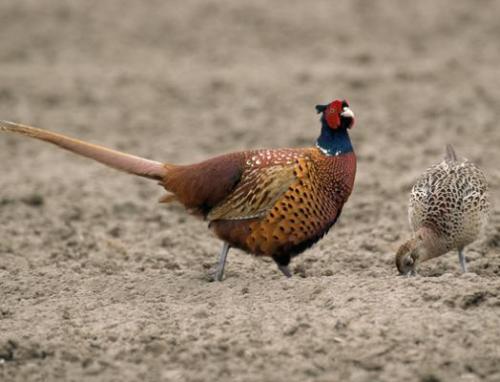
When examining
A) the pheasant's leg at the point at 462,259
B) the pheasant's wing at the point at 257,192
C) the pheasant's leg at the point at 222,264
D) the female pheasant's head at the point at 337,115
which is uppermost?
the female pheasant's head at the point at 337,115

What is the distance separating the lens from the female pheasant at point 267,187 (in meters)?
5.33

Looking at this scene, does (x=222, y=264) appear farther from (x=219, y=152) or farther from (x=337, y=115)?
(x=219, y=152)

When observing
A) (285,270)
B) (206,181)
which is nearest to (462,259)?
(285,270)

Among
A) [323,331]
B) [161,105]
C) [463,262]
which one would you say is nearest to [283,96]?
[161,105]

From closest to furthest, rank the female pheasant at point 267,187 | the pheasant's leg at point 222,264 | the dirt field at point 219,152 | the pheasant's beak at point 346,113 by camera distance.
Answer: the dirt field at point 219,152
the female pheasant at point 267,187
the pheasant's beak at point 346,113
the pheasant's leg at point 222,264

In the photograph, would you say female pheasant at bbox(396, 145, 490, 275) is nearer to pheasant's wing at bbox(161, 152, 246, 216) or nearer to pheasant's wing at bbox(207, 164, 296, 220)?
pheasant's wing at bbox(207, 164, 296, 220)

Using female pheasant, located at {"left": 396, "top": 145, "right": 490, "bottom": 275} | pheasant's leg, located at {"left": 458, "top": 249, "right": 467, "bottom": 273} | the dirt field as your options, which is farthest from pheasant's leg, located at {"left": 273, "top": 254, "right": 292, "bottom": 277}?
pheasant's leg, located at {"left": 458, "top": 249, "right": 467, "bottom": 273}

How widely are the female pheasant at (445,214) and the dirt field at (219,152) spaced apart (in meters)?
0.30

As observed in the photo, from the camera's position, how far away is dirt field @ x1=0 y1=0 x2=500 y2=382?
173 inches

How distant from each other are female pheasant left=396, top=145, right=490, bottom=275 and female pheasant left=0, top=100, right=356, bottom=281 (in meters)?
0.53

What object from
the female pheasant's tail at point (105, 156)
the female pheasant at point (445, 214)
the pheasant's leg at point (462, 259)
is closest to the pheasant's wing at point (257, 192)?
the female pheasant's tail at point (105, 156)

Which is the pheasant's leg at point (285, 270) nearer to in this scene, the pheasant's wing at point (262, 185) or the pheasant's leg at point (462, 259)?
the pheasant's wing at point (262, 185)

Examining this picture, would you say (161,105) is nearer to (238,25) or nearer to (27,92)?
(27,92)

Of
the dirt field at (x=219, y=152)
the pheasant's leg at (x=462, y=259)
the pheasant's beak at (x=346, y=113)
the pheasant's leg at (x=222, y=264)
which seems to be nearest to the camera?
the dirt field at (x=219, y=152)
